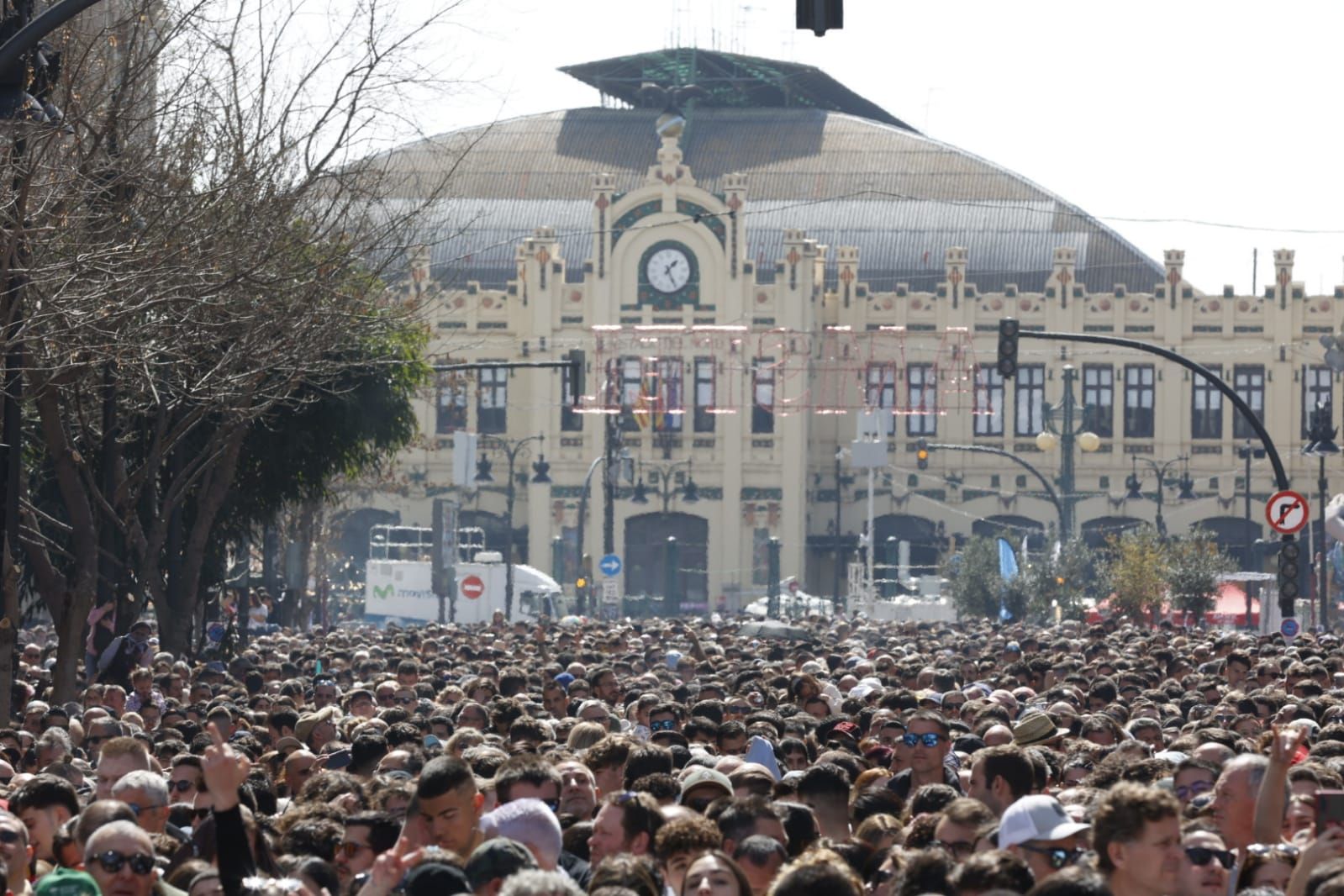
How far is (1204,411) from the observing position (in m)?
79.7

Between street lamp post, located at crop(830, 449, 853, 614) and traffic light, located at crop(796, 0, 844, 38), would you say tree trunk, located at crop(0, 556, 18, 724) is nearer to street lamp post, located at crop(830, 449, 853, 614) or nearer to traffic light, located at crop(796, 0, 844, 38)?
traffic light, located at crop(796, 0, 844, 38)

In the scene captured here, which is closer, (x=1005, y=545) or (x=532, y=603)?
(x=1005, y=545)

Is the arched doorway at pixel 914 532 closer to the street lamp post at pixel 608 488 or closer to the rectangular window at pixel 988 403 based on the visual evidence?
the rectangular window at pixel 988 403

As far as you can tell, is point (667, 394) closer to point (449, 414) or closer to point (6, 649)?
point (449, 414)

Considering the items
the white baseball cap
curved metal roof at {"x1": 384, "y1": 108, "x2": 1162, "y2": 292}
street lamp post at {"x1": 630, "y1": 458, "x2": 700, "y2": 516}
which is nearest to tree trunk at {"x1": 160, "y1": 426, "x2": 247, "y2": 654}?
the white baseball cap

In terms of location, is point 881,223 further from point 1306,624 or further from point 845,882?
point 845,882

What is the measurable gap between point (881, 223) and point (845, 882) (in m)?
82.4

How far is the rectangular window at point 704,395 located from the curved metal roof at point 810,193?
18.7ft

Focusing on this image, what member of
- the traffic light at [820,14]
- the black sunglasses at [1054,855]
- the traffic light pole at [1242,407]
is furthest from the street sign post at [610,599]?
the black sunglasses at [1054,855]

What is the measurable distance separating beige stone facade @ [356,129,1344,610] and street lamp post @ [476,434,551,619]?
26.8 inches

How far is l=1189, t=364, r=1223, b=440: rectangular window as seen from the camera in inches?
3123

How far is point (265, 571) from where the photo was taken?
46500mm

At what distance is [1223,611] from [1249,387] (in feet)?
59.9

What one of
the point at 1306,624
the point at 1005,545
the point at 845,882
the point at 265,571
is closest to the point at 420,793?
the point at 845,882
